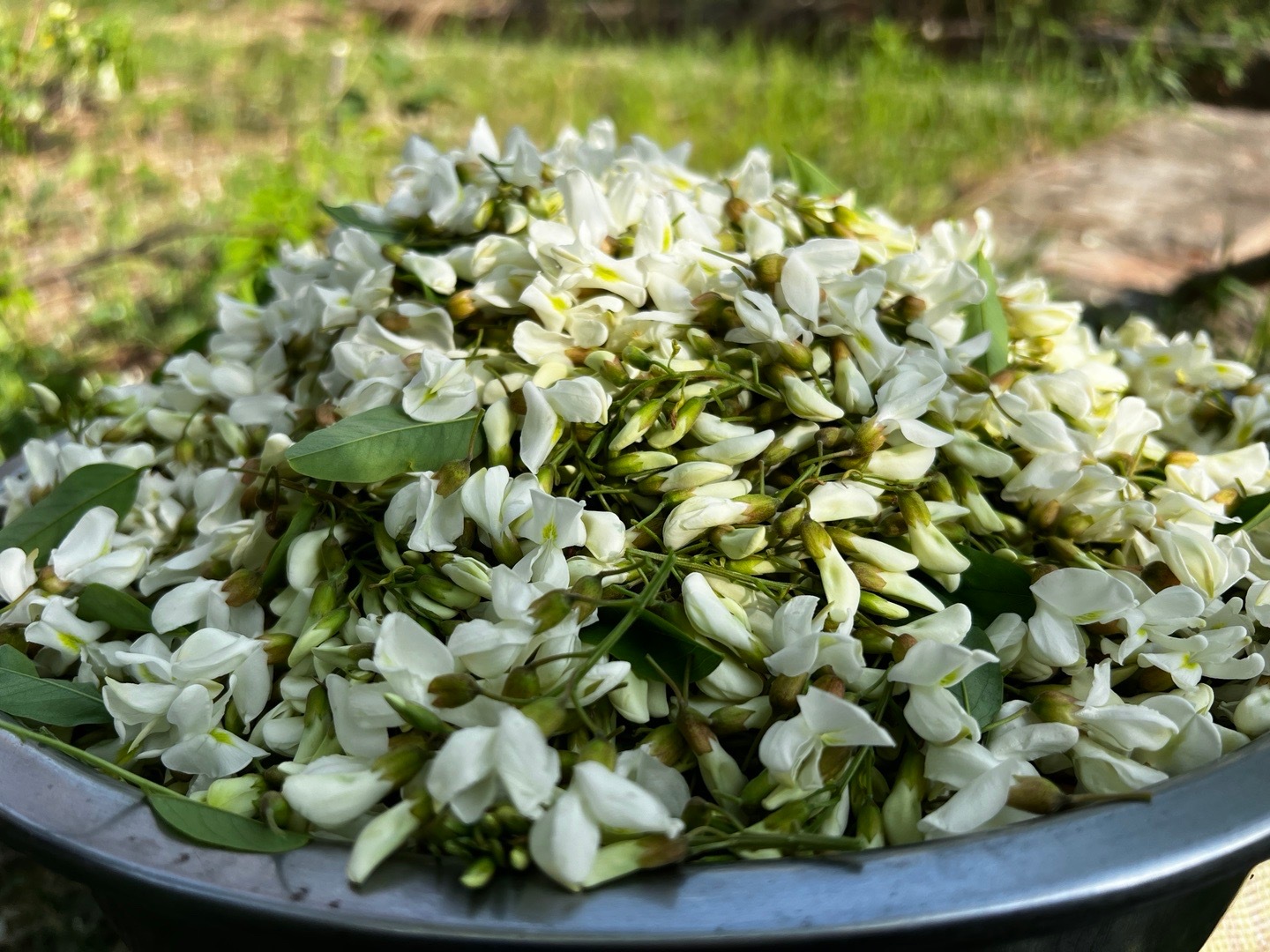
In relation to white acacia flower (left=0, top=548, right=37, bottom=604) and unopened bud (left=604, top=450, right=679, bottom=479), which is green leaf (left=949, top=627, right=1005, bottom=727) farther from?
white acacia flower (left=0, top=548, right=37, bottom=604)

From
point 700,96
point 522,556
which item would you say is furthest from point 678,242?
point 700,96

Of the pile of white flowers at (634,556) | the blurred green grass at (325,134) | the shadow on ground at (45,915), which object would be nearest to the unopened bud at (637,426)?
the pile of white flowers at (634,556)

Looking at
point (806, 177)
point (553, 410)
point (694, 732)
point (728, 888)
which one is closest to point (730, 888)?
point (728, 888)

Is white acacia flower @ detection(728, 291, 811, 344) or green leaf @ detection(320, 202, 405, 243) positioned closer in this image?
white acacia flower @ detection(728, 291, 811, 344)

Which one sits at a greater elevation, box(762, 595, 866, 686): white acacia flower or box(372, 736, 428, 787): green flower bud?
box(762, 595, 866, 686): white acacia flower

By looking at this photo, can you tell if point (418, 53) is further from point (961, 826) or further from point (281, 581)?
point (961, 826)

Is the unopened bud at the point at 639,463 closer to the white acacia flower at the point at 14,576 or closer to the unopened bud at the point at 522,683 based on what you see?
the unopened bud at the point at 522,683

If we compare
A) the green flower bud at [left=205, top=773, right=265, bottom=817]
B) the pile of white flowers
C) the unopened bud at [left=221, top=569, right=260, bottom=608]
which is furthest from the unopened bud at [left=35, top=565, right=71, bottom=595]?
the green flower bud at [left=205, top=773, right=265, bottom=817]
